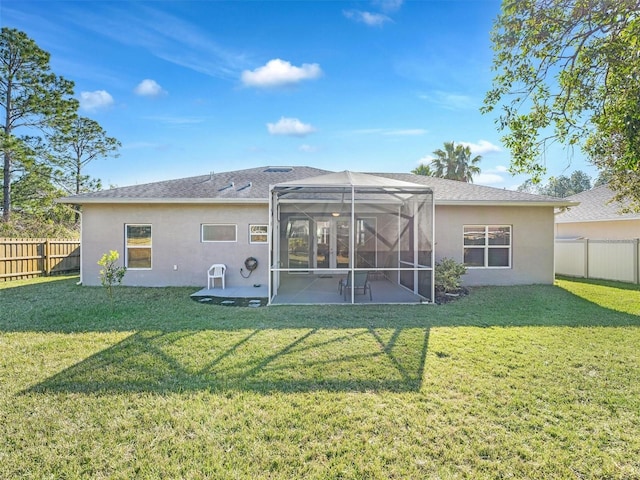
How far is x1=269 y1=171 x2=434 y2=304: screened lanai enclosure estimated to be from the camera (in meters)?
8.48

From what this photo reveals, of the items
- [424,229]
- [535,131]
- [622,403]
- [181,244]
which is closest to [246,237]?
[181,244]

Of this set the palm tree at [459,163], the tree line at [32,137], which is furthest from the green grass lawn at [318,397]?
the palm tree at [459,163]

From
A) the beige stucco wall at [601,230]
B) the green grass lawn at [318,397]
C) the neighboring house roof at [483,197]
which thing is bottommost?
the green grass lawn at [318,397]

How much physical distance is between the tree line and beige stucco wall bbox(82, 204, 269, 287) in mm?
9152

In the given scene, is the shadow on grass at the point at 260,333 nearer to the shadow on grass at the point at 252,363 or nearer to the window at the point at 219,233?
the shadow on grass at the point at 252,363

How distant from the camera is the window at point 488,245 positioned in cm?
1099

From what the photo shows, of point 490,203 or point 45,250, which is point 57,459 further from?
point 45,250

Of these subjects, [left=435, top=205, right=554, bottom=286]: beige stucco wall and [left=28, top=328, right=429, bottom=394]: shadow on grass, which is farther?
[left=435, top=205, right=554, bottom=286]: beige stucco wall

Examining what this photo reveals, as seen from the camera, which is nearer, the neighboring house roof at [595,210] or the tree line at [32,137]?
the neighboring house roof at [595,210]

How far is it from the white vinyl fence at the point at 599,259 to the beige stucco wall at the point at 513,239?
3.60m

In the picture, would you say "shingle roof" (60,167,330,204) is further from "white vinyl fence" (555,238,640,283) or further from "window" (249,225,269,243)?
"white vinyl fence" (555,238,640,283)

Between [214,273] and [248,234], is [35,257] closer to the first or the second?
[214,273]

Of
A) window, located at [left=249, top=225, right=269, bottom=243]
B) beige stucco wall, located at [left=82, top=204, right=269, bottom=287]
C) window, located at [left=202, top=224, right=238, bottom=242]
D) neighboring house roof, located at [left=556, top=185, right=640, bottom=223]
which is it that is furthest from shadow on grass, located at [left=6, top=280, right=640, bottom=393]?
neighboring house roof, located at [left=556, top=185, right=640, bottom=223]

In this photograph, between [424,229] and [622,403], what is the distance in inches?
234
